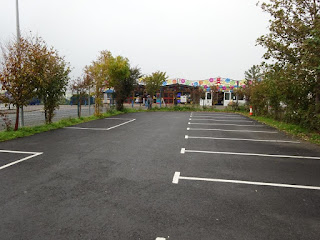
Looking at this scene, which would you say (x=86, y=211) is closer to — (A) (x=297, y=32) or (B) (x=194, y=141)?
(B) (x=194, y=141)

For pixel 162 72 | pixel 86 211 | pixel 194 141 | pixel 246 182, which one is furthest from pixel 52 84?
pixel 162 72

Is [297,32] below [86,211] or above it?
above

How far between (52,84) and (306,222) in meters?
11.4

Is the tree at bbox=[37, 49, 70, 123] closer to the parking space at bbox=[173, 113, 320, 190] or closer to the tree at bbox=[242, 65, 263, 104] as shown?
the parking space at bbox=[173, 113, 320, 190]

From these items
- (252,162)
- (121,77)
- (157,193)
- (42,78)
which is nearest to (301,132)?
(252,162)

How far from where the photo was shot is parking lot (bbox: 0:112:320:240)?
2.88 meters

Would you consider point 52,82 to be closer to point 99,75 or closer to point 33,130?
point 33,130

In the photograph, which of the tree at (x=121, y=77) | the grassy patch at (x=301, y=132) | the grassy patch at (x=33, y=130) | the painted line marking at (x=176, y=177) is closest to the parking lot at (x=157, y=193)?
the painted line marking at (x=176, y=177)

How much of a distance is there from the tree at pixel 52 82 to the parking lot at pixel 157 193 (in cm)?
416

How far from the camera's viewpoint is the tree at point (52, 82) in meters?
10.2

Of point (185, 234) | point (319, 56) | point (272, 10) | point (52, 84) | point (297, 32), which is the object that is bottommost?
point (185, 234)

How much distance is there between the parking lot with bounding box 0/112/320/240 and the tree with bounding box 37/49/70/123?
164 inches

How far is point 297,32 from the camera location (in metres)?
10.1

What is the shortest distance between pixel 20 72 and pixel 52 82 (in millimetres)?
2100
